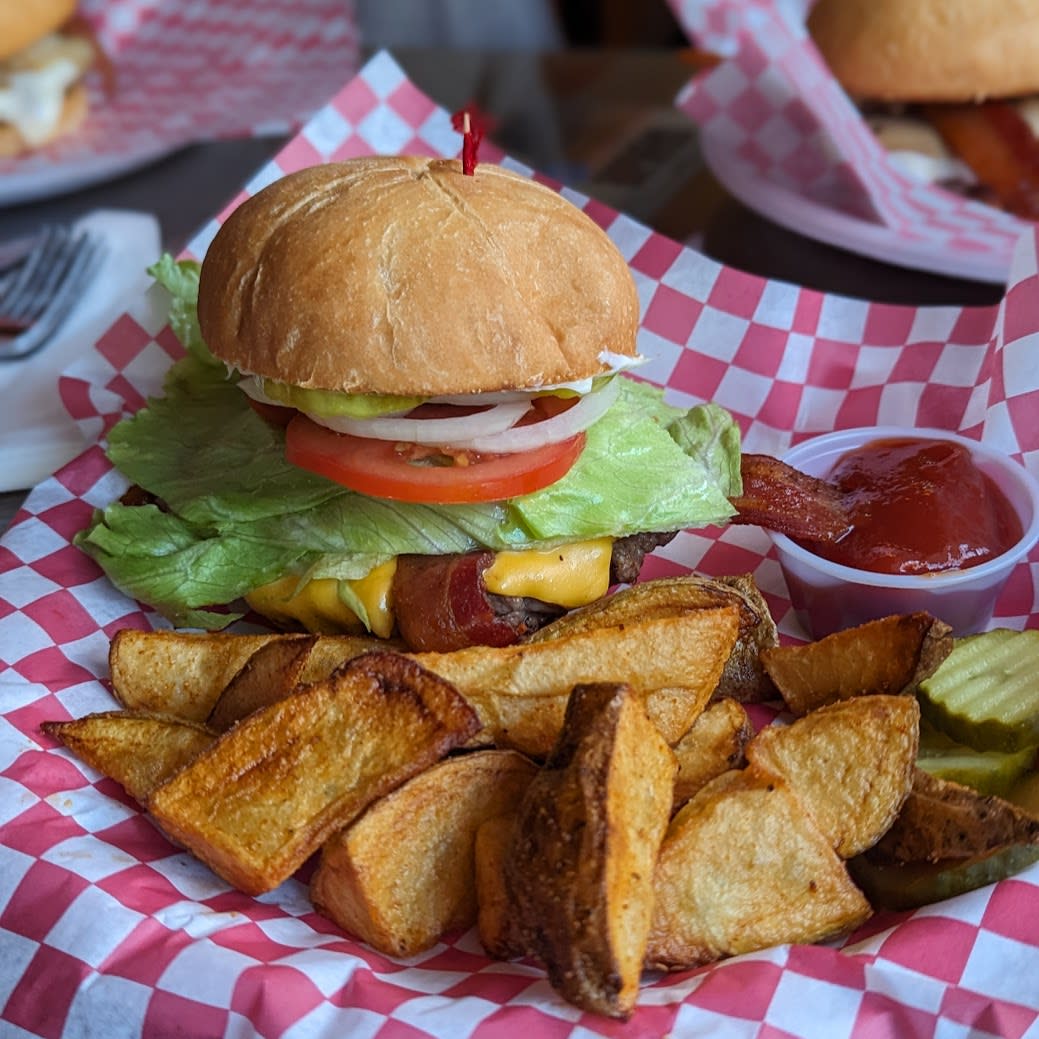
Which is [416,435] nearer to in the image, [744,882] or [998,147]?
[744,882]

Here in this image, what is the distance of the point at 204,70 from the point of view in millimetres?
5188

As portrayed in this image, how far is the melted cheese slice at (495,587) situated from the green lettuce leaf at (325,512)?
0.9 inches

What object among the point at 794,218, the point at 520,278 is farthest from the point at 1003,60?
the point at 520,278

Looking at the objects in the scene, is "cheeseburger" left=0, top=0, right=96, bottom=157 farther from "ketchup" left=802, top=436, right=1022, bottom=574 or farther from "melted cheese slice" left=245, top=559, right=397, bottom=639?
"ketchup" left=802, top=436, right=1022, bottom=574

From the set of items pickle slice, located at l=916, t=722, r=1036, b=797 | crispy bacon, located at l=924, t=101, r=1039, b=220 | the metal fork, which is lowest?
crispy bacon, located at l=924, t=101, r=1039, b=220

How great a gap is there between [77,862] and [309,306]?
2.79ft

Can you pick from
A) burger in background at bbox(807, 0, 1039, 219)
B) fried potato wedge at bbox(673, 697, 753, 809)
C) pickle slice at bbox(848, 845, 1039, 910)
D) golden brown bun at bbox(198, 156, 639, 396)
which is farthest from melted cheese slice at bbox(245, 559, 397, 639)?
burger in background at bbox(807, 0, 1039, 219)

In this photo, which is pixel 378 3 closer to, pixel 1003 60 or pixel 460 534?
pixel 1003 60

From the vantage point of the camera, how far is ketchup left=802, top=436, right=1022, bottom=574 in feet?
6.89

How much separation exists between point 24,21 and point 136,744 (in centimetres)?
345

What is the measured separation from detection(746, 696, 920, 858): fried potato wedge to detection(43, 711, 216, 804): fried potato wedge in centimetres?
75

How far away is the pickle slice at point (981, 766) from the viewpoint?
1.69m

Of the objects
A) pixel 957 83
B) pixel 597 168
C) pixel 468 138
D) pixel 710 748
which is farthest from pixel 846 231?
pixel 710 748

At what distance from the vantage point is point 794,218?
3492mm
